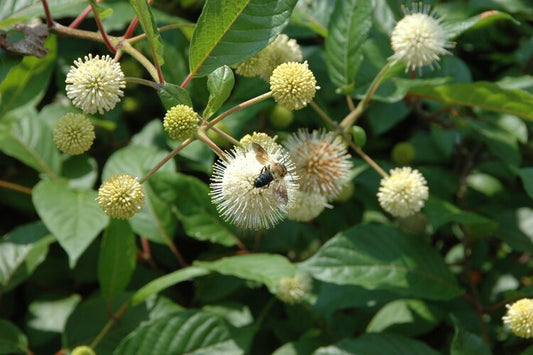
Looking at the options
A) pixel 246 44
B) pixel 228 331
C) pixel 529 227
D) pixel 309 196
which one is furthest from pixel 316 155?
pixel 529 227

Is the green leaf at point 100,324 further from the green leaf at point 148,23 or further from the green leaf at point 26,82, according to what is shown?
the green leaf at point 148,23

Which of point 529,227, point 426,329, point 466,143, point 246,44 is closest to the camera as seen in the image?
point 246,44

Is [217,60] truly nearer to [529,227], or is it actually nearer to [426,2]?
[426,2]

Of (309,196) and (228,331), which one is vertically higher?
(309,196)

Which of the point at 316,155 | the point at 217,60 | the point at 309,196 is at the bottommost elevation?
the point at 309,196

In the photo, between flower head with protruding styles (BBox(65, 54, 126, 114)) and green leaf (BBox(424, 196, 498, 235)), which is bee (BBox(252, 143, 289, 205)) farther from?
green leaf (BBox(424, 196, 498, 235))

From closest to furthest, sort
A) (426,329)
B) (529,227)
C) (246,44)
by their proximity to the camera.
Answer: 1. (246,44)
2. (426,329)
3. (529,227)

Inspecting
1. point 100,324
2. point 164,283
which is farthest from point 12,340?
point 164,283
